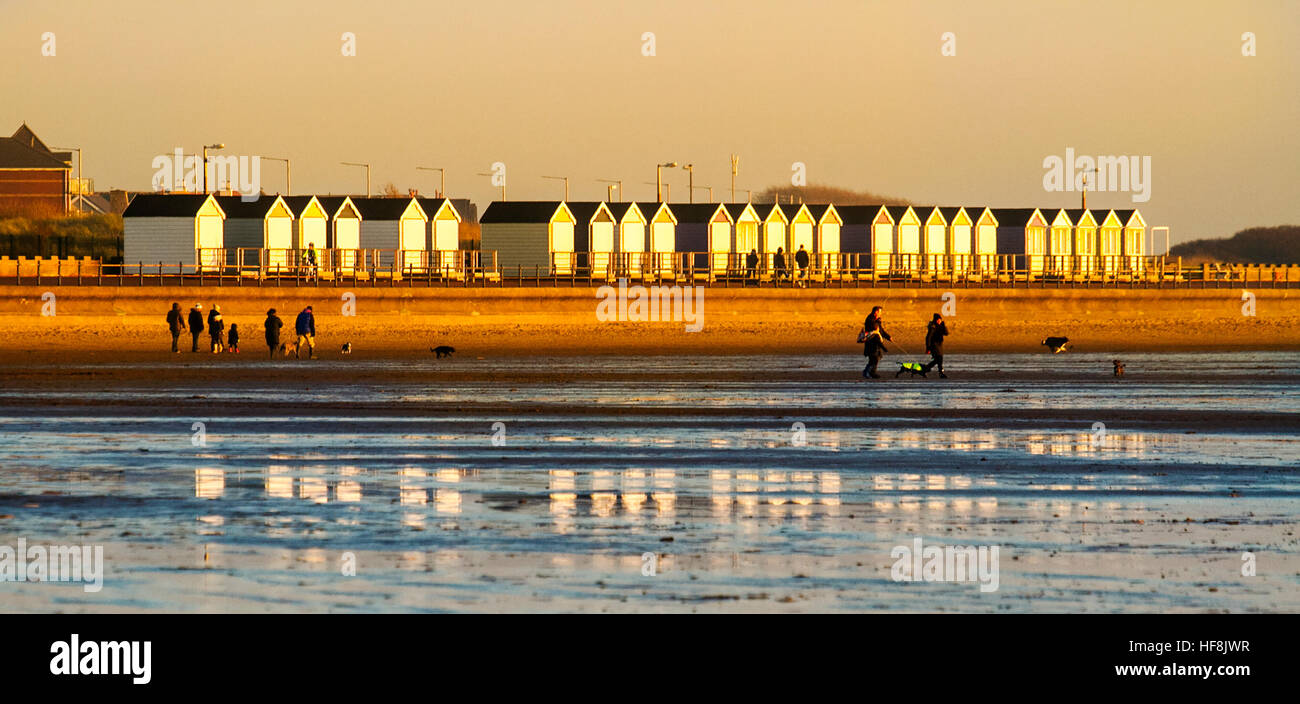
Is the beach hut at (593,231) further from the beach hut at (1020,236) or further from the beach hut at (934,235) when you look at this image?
the beach hut at (1020,236)

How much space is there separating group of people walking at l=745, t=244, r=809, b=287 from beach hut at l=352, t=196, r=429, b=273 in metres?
14.9

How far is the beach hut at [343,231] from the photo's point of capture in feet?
247

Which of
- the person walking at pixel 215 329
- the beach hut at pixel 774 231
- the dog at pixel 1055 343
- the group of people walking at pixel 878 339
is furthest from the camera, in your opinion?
the beach hut at pixel 774 231

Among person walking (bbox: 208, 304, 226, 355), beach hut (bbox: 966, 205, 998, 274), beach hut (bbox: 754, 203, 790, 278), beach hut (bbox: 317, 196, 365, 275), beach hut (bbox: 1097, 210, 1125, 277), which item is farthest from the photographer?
beach hut (bbox: 1097, 210, 1125, 277)

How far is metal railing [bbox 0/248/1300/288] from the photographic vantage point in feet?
213

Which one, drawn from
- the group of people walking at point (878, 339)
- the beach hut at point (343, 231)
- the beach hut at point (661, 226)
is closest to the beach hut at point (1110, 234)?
the beach hut at point (661, 226)

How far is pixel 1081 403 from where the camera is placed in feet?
93.0

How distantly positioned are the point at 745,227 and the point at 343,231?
20.8 m

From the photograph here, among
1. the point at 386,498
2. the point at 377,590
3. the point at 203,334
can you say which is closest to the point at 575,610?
the point at 377,590

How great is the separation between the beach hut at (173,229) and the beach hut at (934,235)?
38666 mm

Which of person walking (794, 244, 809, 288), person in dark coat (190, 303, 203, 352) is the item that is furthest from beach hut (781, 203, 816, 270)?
person in dark coat (190, 303, 203, 352)

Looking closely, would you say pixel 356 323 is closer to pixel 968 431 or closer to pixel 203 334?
pixel 203 334

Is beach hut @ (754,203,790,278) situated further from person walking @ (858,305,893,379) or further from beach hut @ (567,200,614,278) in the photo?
person walking @ (858,305,893,379)

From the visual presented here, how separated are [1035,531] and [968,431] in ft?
30.6
